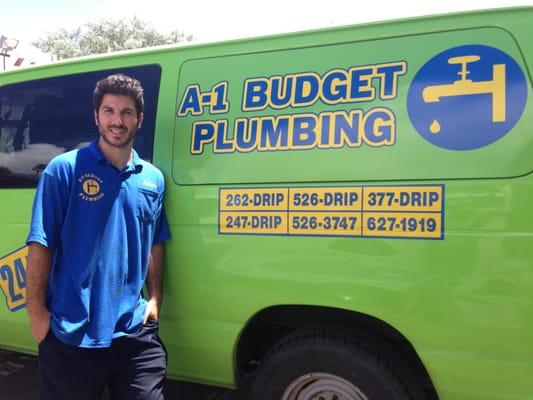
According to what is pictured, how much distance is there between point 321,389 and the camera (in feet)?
7.25

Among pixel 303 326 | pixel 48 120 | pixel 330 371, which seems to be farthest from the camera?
pixel 48 120

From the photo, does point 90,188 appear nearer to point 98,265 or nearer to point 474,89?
point 98,265

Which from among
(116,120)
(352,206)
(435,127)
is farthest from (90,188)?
(435,127)

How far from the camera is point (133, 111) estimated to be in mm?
2238

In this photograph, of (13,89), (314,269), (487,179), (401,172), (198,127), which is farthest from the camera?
(13,89)

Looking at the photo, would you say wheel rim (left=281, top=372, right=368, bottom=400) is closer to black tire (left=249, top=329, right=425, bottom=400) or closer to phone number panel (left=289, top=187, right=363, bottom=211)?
black tire (left=249, top=329, right=425, bottom=400)

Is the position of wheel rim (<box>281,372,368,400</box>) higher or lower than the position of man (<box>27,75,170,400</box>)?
Answer: lower

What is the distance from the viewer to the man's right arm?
201 centimetres

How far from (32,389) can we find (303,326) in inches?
91.1

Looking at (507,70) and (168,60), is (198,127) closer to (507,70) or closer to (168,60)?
(168,60)

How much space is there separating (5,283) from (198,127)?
5.21ft

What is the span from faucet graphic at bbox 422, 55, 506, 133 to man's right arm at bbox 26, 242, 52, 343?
1.79m

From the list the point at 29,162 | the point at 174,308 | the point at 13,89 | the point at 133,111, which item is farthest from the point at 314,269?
the point at 13,89

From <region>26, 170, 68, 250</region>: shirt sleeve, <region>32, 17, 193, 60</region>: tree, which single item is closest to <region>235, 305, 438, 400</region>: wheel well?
<region>26, 170, 68, 250</region>: shirt sleeve
